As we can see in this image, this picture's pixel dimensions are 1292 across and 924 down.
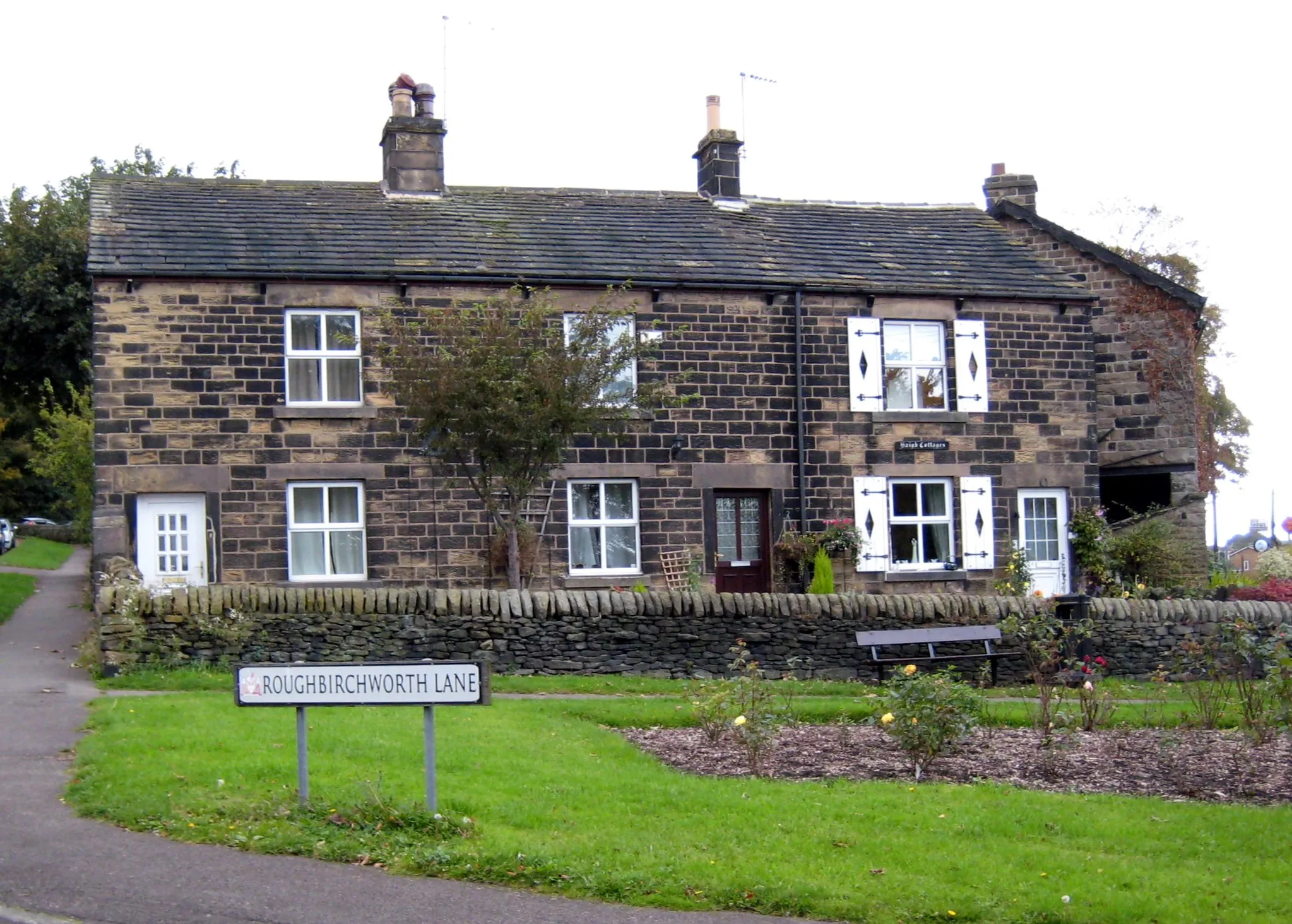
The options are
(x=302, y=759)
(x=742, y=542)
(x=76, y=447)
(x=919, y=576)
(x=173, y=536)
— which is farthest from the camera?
(x=76, y=447)

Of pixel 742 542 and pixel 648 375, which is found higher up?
pixel 648 375

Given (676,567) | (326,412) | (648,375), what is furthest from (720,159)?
(326,412)

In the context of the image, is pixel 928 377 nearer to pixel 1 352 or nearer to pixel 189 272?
pixel 189 272

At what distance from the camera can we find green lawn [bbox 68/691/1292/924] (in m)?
7.03

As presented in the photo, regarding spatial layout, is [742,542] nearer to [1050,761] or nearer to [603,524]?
[603,524]

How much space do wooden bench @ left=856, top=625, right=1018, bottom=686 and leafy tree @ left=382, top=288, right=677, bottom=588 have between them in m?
4.46

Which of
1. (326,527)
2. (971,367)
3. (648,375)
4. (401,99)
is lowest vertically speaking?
(326,527)

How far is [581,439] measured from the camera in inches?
807

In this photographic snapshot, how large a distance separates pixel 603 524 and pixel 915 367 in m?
5.99

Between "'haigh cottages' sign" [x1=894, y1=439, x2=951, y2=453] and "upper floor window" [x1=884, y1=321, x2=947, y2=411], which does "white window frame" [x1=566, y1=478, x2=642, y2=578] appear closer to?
"'haigh cottages' sign" [x1=894, y1=439, x2=951, y2=453]

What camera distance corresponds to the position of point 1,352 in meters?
38.4

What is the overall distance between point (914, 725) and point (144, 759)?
565cm

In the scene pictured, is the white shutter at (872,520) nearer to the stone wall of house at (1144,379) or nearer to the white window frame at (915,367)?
the white window frame at (915,367)

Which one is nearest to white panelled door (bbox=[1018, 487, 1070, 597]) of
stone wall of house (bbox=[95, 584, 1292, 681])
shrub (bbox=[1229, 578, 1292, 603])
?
shrub (bbox=[1229, 578, 1292, 603])
